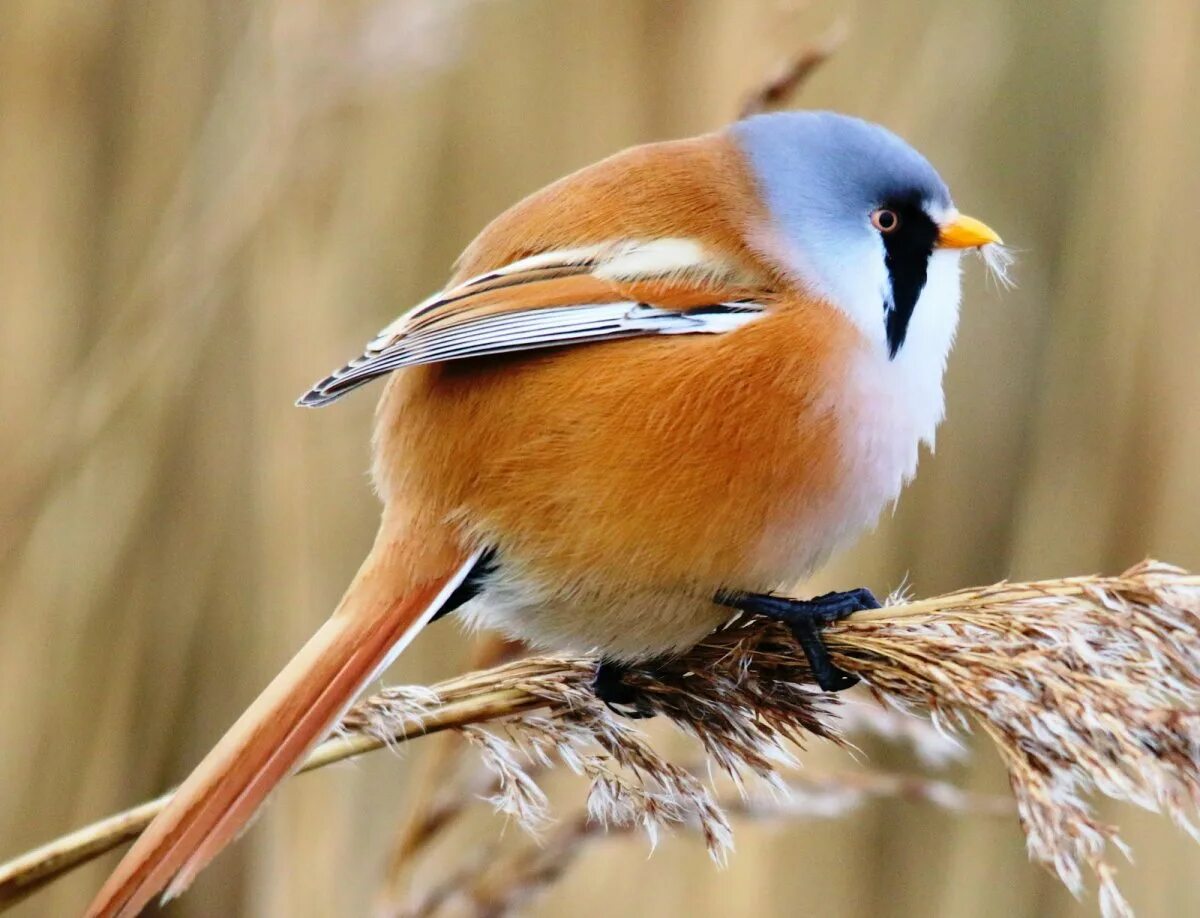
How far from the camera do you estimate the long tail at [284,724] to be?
1.38m

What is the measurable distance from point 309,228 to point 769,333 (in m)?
0.95

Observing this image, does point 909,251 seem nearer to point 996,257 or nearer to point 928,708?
point 996,257

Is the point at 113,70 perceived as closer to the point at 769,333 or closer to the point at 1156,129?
the point at 769,333

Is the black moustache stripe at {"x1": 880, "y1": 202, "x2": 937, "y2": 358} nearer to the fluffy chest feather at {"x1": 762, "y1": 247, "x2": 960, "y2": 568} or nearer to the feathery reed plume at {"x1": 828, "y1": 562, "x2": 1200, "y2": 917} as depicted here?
the fluffy chest feather at {"x1": 762, "y1": 247, "x2": 960, "y2": 568}

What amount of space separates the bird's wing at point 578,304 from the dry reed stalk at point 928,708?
440 millimetres

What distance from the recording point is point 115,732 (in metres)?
2.36

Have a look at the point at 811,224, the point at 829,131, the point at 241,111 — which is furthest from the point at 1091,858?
the point at 241,111

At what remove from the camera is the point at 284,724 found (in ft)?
5.17

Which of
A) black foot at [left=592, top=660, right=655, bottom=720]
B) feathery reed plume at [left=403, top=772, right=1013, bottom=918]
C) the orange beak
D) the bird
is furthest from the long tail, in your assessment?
the orange beak

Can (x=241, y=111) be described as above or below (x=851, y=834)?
above

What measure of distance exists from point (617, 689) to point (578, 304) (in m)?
0.54

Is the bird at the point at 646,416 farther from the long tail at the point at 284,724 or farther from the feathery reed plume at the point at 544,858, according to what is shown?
the feathery reed plume at the point at 544,858

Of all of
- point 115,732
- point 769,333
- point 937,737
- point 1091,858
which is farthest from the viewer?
point 115,732

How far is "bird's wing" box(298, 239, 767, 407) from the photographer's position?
1867 mm
